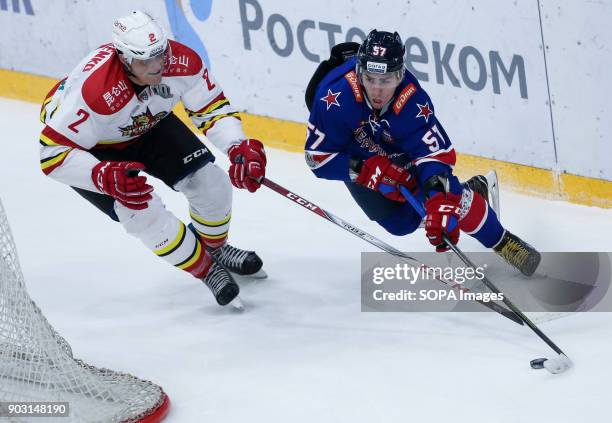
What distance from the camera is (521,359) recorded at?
338 cm

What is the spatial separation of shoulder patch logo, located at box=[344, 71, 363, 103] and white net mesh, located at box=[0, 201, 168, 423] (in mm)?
1256

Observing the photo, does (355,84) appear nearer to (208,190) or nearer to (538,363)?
(208,190)

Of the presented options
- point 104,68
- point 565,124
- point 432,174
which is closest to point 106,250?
point 104,68

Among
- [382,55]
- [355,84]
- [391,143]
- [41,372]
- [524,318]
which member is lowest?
[524,318]

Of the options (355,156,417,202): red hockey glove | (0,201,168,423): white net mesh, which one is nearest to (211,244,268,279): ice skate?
(355,156,417,202): red hockey glove

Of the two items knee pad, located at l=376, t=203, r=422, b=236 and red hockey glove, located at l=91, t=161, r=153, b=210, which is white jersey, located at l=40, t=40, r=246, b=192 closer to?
red hockey glove, located at l=91, t=161, r=153, b=210

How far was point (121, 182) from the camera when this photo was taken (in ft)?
11.7

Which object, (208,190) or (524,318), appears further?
(208,190)

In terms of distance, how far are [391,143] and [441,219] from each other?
0.49 meters

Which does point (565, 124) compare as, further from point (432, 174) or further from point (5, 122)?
point (5, 122)

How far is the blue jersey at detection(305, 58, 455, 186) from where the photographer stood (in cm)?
386

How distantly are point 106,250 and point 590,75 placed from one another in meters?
2.20

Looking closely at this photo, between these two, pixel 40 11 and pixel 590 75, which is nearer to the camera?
pixel 590 75

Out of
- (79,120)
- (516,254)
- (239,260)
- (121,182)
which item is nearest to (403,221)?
(516,254)
